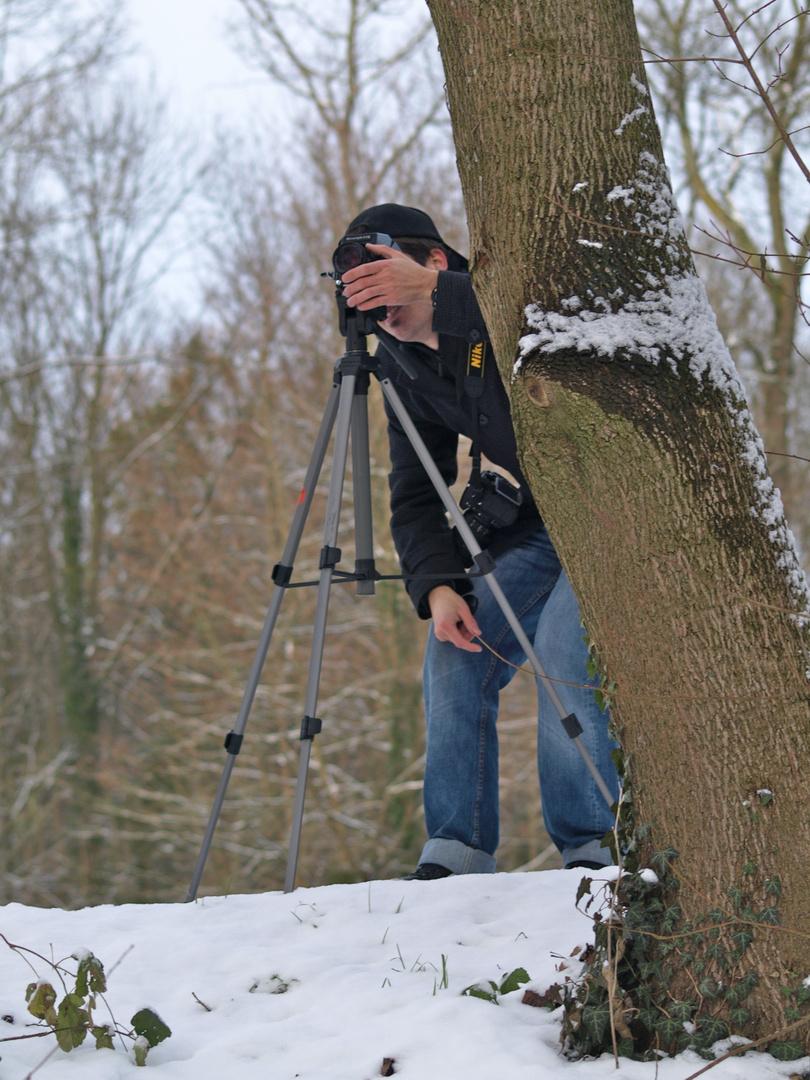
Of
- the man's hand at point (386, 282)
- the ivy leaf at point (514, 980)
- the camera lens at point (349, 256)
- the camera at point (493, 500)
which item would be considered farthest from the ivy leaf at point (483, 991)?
the camera lens at point (349, 256)

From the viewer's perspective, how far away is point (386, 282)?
92.2 inches

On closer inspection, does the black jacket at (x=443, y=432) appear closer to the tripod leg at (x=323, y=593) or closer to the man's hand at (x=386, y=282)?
the man's hand at (x=386, y=282)

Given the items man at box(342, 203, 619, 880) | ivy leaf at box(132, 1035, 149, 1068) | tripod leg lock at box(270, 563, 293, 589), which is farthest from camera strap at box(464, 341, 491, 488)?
ivy leaf at box(132, 1035, 149, 1068)

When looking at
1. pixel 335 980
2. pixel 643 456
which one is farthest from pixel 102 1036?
pixel 643 456

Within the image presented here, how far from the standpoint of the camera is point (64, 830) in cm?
1362

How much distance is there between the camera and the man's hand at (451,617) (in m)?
2.55

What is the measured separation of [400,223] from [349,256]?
424 millimetres

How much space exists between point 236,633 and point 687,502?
1131 centimetres

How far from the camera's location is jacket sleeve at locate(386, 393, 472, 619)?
2.68m

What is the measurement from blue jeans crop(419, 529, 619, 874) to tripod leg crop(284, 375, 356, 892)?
39 centimetres

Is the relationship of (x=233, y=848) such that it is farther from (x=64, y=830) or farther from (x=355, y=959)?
(x=355, y=959)

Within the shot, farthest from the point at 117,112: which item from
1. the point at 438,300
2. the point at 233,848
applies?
the point at 438,300

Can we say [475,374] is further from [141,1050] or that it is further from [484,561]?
[141,1050]

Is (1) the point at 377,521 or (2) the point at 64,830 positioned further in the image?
(2) the point at 64,830
